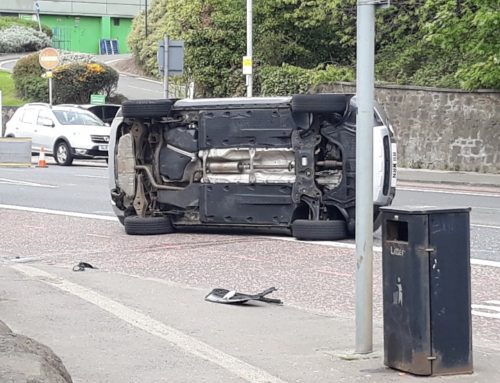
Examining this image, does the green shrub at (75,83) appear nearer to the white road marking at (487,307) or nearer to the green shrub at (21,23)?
the green shrub at (21,23)

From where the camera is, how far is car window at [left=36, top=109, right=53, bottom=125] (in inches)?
1289

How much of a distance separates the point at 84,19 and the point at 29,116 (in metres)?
54.2

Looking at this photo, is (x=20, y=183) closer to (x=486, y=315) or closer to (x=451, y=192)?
(x=451, y=192)

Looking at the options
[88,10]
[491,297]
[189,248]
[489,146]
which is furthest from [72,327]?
[88,10]

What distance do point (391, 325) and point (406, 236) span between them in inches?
24.7

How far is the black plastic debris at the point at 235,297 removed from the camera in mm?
10164

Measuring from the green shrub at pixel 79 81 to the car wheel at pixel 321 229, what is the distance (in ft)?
112

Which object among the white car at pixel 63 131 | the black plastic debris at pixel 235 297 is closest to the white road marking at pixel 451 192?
the white car at pixel 63 131

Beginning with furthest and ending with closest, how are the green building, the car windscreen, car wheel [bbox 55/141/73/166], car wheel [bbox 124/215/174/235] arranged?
the green building < the car windscreen < car wheel [bbox 55/141/73/166] < car wheel [bbox 124/215/174/235]

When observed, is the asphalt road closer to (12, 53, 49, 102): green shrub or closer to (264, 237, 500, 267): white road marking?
(264, 237, 500, 267): white road marking

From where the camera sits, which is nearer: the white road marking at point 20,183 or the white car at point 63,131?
the white road marking at point 20,183

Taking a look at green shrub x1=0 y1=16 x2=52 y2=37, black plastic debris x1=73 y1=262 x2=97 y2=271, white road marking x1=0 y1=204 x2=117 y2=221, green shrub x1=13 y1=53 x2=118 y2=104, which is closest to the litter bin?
black plastic debris x1=73 y1=262 x2=97 y2=271

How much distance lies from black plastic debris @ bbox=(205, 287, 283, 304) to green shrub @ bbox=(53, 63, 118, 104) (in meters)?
37.7

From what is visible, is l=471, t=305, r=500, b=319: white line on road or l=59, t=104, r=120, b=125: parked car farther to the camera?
l=59, t=104, r=120, b=125: parked car
